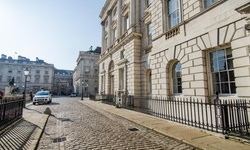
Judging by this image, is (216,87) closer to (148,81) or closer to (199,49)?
(199,49)

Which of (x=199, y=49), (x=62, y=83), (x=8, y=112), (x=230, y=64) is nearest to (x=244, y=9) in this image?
(x=230, y=64)

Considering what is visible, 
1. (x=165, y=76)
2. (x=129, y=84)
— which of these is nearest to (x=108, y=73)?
(x=129, y=84)

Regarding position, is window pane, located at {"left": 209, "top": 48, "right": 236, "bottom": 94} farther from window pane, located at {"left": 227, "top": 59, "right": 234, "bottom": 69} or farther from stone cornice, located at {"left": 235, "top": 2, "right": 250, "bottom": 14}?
stone cornice, located at {"left": 235, "top": 2, "right": 250, "bottom": 14}

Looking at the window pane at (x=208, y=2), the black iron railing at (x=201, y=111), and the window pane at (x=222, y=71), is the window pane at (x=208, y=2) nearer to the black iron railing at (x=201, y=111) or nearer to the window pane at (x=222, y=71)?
the window pane at (x=222, y=71)

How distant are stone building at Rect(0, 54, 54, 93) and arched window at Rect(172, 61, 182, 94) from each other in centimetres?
7953

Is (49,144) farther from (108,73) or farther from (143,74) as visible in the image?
(108,73)

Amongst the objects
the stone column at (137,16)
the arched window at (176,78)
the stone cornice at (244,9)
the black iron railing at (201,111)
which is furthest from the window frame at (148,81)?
the stone cornice at (244,9)

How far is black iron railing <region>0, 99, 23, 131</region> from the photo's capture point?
635 cm

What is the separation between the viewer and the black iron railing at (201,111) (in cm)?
542

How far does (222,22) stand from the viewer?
725cm

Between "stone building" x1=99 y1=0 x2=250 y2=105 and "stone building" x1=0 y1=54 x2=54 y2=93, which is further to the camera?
"stone building" x1=0 y1=54 x2=54 y2=93

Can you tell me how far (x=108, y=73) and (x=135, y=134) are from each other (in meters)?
19.2

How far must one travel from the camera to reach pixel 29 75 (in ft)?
252

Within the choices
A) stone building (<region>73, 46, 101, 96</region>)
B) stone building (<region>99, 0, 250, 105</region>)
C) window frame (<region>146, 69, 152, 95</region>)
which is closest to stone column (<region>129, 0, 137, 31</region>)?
stone building (<region>99, 0, 250, 105</region>)
